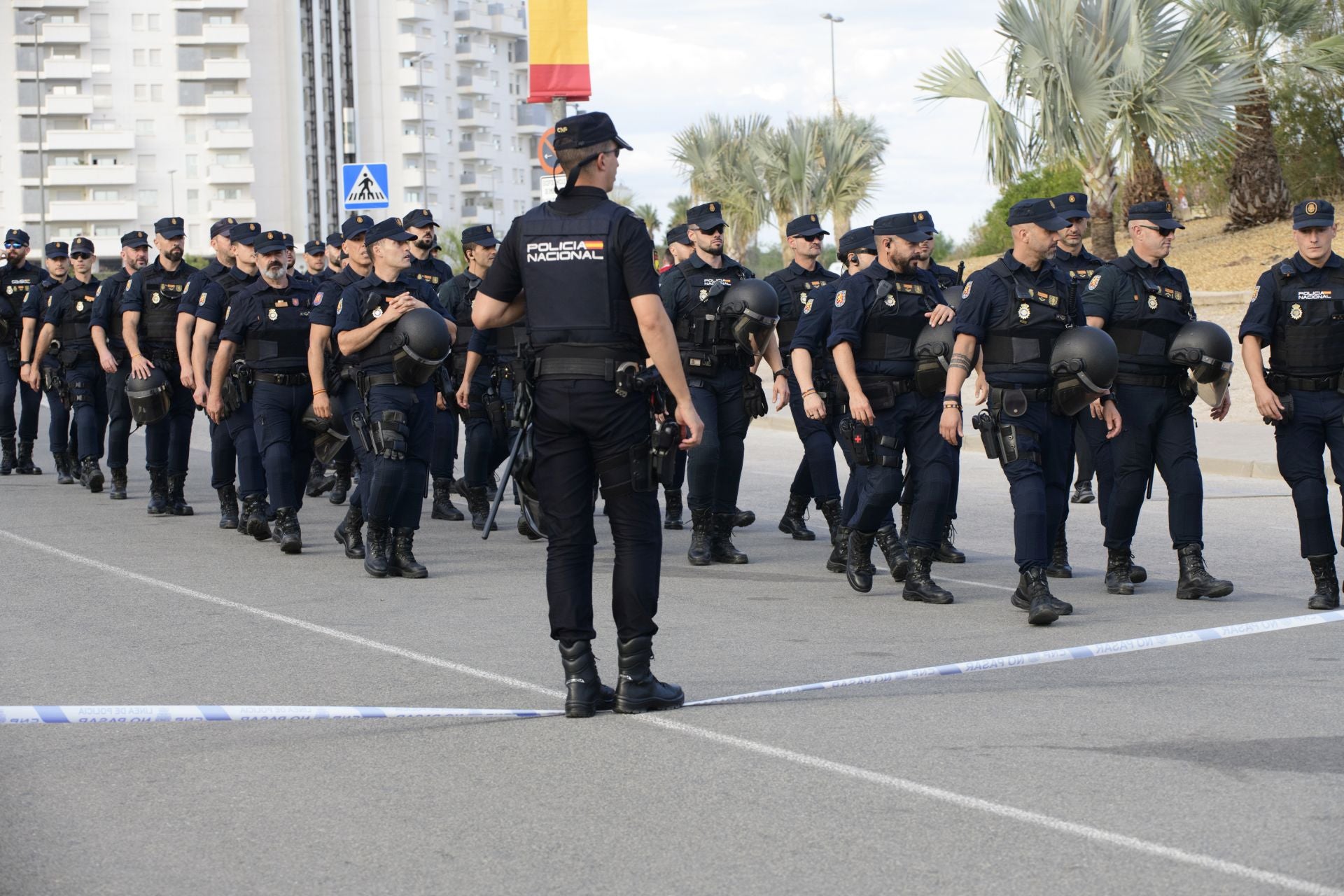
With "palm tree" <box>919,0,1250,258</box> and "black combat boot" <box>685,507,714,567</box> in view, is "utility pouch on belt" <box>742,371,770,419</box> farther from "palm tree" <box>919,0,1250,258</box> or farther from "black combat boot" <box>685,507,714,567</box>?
"palm tree" <box>919,0,1250,258</box>

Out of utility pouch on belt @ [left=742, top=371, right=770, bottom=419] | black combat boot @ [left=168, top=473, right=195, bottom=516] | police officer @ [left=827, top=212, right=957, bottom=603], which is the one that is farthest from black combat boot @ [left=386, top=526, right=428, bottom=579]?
black combat boot @ [left=168, top=473, right=195, bottom=516]

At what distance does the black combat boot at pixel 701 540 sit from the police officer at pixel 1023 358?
2.35 metres

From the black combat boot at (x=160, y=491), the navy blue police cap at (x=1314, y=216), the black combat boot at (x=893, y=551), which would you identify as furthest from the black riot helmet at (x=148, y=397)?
the navy blue police cap at (x=1314, y=216)

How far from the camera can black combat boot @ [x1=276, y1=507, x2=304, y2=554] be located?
37.4 feet

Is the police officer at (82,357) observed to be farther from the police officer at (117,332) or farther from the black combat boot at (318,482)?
the black combat boot at (318,482)

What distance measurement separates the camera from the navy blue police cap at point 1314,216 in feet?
29.8

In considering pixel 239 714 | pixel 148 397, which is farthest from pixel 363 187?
pixel 239 714

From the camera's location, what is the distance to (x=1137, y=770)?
5.52 metres

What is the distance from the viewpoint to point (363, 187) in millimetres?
22000

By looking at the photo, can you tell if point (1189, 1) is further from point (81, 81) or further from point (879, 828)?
point (81, 81)

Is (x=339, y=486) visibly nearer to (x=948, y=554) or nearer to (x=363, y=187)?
(x=948, y=554)

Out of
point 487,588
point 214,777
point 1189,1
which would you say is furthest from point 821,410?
point 1189,1

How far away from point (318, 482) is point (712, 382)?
531 centimetres

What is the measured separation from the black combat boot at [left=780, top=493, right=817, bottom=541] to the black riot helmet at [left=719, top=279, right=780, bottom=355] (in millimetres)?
1761
